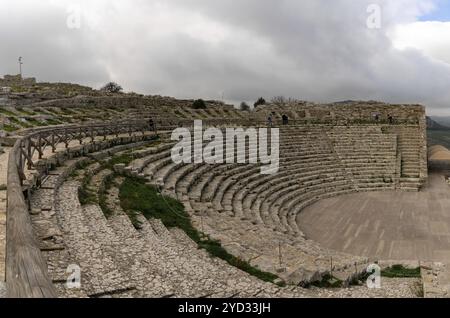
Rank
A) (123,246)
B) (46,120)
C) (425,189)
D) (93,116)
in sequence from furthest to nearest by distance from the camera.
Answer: (93,116), (425,189), (46,120), (123,246)

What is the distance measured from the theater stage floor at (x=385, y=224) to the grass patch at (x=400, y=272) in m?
2.61

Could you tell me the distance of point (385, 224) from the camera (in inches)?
658

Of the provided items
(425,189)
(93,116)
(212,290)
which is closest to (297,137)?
(425,189)

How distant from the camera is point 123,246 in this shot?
707 centimetres

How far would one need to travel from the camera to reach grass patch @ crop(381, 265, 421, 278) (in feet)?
30.6

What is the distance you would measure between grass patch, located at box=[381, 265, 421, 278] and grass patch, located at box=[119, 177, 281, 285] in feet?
11.9

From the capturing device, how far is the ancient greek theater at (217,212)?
5.81 m

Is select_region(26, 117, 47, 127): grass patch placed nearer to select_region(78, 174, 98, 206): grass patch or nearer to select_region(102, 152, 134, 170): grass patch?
select_region(102, 152, 134, 170): grass patch

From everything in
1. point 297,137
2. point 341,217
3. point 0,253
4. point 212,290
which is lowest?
point 341,217

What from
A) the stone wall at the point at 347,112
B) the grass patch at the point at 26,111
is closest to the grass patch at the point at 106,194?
the grass patch at the point at 26,111

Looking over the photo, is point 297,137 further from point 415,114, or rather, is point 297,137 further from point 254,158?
point 415,114

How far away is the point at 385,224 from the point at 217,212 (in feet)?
24.8

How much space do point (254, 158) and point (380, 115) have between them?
17.2m

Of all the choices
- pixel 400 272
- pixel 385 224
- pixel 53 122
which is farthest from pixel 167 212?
pixel 53 122
